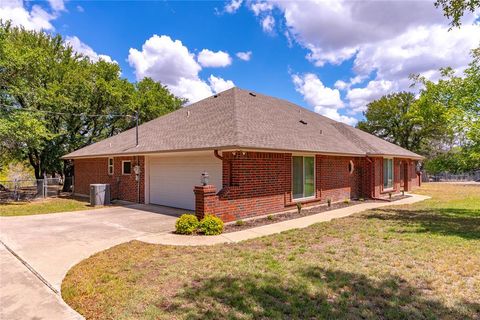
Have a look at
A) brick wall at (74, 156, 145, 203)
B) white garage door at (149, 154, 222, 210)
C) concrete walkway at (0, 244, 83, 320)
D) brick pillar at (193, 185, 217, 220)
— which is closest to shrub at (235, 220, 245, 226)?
brick pillar at (193, 185, 217, 220)

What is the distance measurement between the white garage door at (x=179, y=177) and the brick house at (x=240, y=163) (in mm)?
38

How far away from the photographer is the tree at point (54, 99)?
14812 millimetres

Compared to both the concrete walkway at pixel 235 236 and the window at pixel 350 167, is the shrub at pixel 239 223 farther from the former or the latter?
the window at pixel 350 167

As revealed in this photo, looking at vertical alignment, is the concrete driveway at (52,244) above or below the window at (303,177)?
below

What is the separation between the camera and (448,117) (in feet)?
31.8

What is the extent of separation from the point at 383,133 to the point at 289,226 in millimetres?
43155

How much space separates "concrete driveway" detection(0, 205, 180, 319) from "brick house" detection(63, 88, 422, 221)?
164 centimetres

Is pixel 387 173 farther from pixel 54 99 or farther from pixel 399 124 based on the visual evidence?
pixel 399 124

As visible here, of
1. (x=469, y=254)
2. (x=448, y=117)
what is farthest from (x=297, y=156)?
(x=469, y=254)

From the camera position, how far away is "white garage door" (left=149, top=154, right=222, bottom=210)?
1074 cm

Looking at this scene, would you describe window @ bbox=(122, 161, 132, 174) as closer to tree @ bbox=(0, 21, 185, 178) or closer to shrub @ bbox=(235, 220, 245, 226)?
tree @ bbox=(0, 21, 185, 178)

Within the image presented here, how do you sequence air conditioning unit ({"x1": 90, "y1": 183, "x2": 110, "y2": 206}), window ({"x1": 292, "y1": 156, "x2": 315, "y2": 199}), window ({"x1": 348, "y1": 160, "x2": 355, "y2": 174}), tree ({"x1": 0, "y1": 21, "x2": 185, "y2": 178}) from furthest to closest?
window ({"x1": 348, "y1": 160, "x2": 355, "y2": 174})
tree ({"x1": 0, "y1": 21, "x2": 185, "y2": 178})
air conditioning unit ({"x1": 90, "y1": 183, "x2": 110, "y2": 206})
window ({"x1": 292, "y1": 156, "x2": 315, "y2": 199})

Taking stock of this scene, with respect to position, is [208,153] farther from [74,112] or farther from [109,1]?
[74,112]

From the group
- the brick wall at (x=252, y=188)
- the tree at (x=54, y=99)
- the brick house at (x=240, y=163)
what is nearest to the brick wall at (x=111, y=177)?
the brick house at (x=240, y=163)
